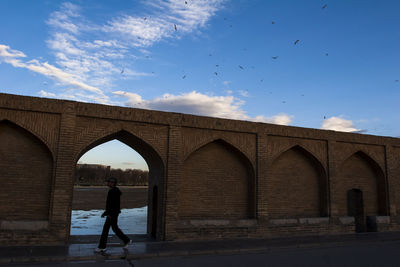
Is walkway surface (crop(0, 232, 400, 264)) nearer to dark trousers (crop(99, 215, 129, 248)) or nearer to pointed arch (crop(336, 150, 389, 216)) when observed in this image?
dark trousers (crop(99, 215, 129, 248))

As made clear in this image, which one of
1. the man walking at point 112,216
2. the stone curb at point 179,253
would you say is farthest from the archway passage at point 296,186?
the man walking at point 112,216

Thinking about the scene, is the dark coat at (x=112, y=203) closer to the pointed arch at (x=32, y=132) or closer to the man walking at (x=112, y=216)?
the man walking at (x=112, y=216)

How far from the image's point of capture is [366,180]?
14258 mm

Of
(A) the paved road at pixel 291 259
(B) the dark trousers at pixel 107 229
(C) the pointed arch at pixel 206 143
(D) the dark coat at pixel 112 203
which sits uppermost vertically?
(C) the pointed arch at pixel 206 143

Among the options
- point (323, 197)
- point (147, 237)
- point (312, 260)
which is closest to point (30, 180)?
point (147, 237)

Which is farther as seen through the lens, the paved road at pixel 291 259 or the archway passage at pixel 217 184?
the archway passage at pixel 217 184

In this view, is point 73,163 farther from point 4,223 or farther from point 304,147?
point 304,147

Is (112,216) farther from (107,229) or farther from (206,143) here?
(206,143)

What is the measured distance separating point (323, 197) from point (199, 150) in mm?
5327

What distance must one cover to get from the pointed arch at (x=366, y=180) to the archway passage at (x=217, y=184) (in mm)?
4359

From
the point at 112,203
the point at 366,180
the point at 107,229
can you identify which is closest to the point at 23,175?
the point at 112,203

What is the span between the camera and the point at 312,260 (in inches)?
299

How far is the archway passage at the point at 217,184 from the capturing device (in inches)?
432

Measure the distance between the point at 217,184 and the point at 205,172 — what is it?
60 cm
